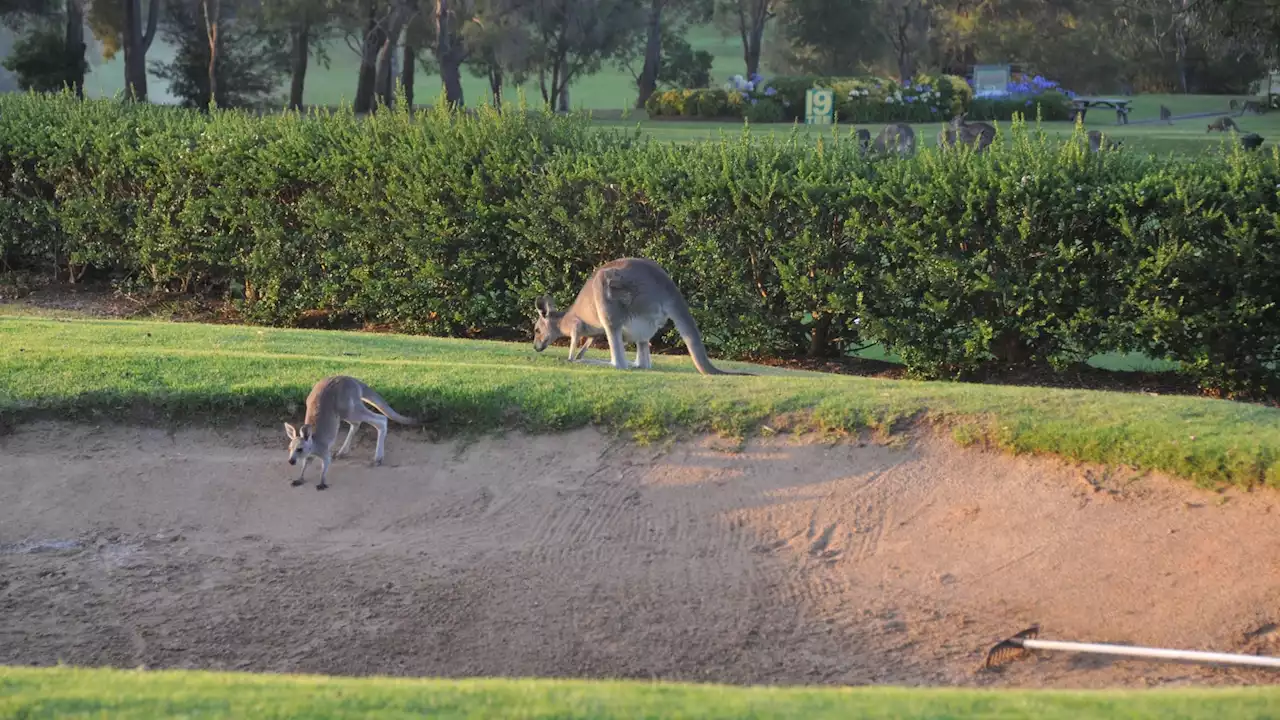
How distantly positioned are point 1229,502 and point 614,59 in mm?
84646

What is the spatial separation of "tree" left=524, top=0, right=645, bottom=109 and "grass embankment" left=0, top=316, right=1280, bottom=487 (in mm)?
64475

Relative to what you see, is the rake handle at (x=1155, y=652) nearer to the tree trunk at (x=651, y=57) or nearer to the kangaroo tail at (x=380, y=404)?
the kangaroo tail at (x=380, y=404)

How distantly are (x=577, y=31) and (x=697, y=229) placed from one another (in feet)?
216

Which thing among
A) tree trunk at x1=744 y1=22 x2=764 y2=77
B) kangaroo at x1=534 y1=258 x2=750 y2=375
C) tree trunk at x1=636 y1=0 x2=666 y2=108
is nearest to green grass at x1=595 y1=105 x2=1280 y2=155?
tree trunk at x1=636 y1=0 x2=666 y2=108

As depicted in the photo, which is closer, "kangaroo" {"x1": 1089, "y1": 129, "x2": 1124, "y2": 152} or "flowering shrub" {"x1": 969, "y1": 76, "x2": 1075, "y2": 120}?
"kangaroo" {"x1": 1089, "y1": 129, "x2": 1124, "y2": 152}

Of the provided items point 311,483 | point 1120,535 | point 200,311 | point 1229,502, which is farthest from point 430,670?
point 200,311

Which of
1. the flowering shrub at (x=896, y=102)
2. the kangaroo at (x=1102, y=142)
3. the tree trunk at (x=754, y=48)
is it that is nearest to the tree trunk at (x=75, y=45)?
the flowering shrub at (x=896, y=102)

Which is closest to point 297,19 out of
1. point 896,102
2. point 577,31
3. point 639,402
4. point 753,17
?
point 577,31

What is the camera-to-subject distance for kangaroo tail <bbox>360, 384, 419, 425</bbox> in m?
10.2

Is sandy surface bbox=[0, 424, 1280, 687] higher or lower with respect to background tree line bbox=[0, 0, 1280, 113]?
lower

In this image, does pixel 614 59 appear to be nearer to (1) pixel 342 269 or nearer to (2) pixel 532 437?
(1) pixel 342 269

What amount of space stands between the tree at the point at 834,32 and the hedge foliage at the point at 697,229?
7284 cm

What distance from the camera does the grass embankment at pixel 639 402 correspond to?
368 inches

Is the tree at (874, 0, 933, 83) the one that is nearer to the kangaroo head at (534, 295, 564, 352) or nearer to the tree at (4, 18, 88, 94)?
the tree at (4, 18, 88, 94)
